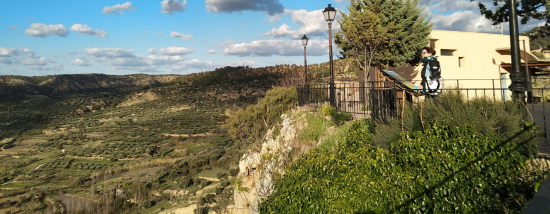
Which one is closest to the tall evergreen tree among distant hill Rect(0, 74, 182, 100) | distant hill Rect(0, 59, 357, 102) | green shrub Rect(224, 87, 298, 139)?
green shrub Rect(224, 87, 298, 139)

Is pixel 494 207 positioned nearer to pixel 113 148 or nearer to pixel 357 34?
pixel 357 34

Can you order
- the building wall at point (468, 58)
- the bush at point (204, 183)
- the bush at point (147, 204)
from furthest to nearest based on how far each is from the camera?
the bush at point (204, 183), the bush at point (147, 204), the building wall at point (468, 58)

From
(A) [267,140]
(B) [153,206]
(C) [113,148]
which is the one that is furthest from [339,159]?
(C) [113,148]

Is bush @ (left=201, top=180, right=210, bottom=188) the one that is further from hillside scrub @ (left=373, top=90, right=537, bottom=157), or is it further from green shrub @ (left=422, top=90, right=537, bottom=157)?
green shrub @ (left=422, top=90, right=537, bottom=157)

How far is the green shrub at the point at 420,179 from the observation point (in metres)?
4.41

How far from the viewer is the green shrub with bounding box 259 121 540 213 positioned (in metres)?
4.41

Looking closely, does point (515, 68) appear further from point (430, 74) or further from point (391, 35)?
point (391, 35)

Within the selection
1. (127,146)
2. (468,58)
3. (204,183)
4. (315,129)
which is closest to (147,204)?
(204,183)

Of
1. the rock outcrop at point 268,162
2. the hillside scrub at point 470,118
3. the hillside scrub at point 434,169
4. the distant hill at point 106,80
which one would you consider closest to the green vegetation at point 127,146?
the distant hill at point 106,80

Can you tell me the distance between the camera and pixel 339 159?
6188 millimetres

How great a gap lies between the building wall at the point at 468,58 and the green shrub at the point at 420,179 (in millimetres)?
14479

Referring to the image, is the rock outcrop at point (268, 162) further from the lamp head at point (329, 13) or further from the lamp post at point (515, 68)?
the lamp post at point (515, 68)

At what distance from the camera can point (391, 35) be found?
55.7 ft

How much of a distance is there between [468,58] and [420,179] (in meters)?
18.0
